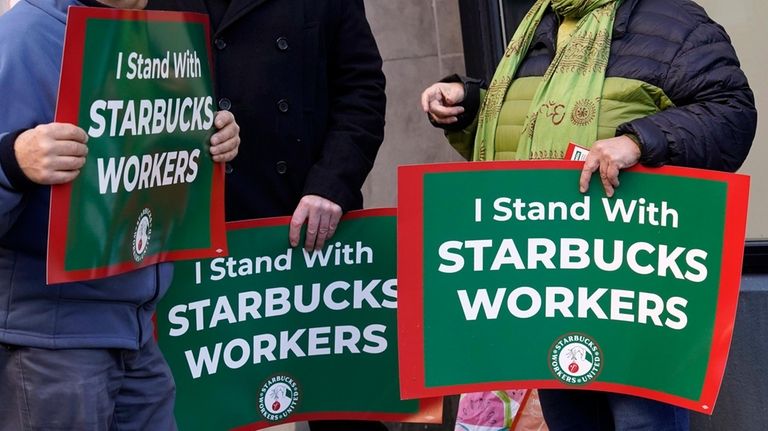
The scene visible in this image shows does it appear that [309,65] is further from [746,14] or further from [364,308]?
[746,14]

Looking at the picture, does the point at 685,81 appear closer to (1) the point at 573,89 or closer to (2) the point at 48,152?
(1) the point at 573,89

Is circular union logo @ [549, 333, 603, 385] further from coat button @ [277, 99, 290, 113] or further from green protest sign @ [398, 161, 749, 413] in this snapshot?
coat button @ [277, 99, 290, 113]

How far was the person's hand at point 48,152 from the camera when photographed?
251cm

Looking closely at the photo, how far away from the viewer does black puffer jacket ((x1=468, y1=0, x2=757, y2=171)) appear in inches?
122

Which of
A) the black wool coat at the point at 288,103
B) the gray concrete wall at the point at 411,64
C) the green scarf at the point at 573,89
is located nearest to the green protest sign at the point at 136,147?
the black wool coat at the point at 288,103

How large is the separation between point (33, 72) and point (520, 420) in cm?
201

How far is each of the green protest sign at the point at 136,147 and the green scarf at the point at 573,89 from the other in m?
0.84

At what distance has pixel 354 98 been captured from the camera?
12.8 feet

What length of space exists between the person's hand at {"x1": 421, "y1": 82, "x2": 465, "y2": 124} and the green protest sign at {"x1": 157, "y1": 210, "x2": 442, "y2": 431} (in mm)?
328

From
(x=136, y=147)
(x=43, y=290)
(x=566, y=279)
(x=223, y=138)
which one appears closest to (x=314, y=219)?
(x=223, y=138)

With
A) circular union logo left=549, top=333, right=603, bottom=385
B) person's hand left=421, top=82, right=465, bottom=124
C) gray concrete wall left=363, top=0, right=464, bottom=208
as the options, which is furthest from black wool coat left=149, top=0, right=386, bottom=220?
gray concrete wall left=363, top=0, right=464, bottom=208

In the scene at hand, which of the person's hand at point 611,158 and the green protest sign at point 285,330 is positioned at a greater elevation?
the person's hand at point 611,158

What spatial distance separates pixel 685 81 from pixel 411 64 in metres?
2.56

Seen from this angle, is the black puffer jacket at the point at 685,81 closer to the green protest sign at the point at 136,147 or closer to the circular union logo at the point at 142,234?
the green protest sign at the point at 136,147
